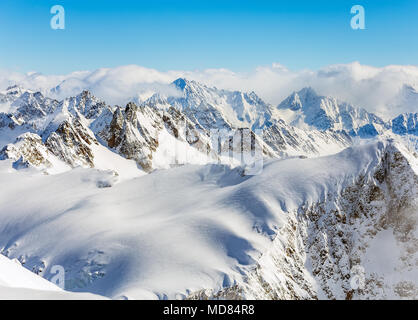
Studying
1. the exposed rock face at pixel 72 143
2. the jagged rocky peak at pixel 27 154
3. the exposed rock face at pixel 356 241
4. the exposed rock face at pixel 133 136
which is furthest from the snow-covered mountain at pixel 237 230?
the exposed rock face at pixel 133 136

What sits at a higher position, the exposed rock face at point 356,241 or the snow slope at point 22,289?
the snow slope at point 22,289

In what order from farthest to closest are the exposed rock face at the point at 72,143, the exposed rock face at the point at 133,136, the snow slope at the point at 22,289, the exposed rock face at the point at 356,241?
the exposed rock face at the point at 133,136, the exposed rock face at the point at 72,143, the exposed rock face at the point at 356,241, the snow slope at the point at 22,289

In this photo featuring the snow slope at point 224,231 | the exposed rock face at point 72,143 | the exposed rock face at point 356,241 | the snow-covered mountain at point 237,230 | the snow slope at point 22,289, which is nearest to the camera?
the snow slope at point 22,289

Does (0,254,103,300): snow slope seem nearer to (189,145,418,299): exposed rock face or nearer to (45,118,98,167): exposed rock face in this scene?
(189,145,418,299): exposed rock face

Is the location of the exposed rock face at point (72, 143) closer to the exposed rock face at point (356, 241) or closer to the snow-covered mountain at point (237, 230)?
the snow-covered mountain at point (237, 230)

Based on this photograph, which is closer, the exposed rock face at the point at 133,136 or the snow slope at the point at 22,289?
the snow slope at the point at 22,289

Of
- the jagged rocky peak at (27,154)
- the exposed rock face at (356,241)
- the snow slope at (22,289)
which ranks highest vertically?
the snow slope at (22,289)

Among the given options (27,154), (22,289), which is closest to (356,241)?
(22,289)

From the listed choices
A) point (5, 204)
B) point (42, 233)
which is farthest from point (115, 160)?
point (42, 233)
